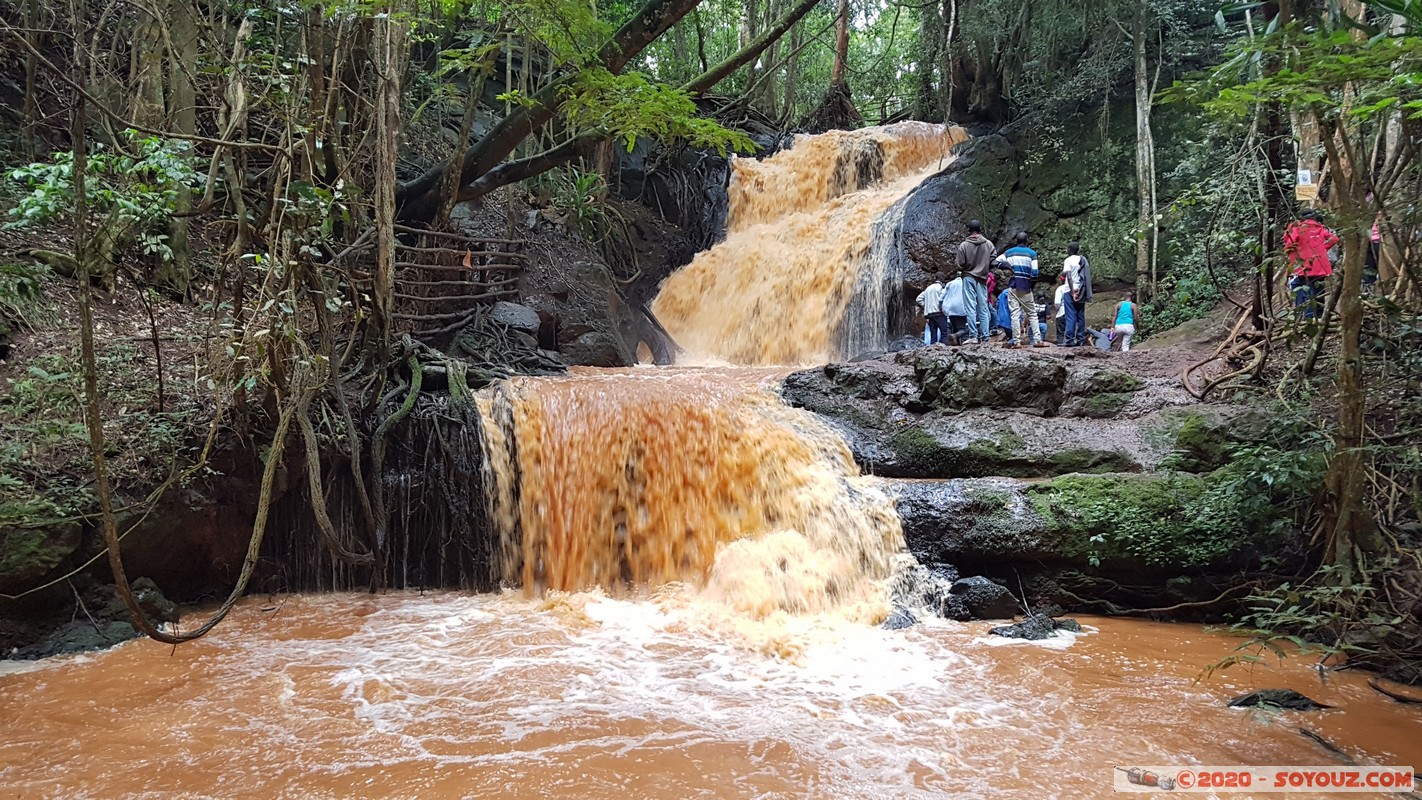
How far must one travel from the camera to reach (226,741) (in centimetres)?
380

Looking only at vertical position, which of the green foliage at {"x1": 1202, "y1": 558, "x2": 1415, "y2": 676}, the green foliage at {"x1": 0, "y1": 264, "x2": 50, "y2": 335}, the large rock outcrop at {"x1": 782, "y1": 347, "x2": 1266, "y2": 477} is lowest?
the green foliage at {"x1": 1202, "y1": 558, "x2": 1415, "y2": 676}

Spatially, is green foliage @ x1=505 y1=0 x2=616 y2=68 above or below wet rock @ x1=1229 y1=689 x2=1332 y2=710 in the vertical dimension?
above

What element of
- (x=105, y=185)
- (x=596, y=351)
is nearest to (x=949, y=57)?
(x=596, y=351)

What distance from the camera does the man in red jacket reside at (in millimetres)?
5559

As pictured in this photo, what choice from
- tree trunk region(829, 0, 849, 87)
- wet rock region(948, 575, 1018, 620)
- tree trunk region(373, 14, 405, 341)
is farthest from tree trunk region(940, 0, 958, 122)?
wet rock region(948, 575, 1018, 620)

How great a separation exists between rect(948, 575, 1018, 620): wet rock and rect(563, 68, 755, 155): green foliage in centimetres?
434

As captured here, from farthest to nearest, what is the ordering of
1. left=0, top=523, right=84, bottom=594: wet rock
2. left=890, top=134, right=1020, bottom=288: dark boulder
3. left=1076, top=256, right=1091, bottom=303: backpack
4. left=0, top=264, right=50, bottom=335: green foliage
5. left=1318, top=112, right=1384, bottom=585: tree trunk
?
left=890, top=134, right=1020, bottom=288: dark boulder, left=1076, top=256, right=1091, bottom=303: backpack, left=0, top=264, right=50, bottom=335: green foliage, left=0, top=523, right=84, bottom=594: wet rock, left=1318, top=112, right=1384, bottom=585: tree trunk

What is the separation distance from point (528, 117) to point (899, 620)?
5.92m

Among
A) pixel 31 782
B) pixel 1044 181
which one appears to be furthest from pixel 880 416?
pixel 1044 181

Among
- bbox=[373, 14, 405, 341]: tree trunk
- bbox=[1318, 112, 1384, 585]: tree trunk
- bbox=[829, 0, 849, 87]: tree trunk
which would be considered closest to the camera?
bbox=[1318, 112, 1384, 585]: tree trunk

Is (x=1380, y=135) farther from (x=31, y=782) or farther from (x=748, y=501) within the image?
(x=31, y=782)

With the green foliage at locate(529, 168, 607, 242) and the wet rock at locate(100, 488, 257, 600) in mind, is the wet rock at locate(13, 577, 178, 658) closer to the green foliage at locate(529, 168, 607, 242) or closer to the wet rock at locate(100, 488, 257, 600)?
the wet rock at locate(100, 488, 257, 600)

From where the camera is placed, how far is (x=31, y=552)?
493 cm

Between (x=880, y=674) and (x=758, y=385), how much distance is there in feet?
14.0
